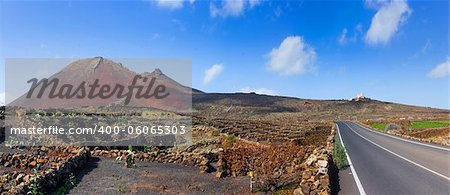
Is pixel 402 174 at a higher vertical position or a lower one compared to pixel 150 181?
higher

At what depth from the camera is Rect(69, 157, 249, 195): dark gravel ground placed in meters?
15.4

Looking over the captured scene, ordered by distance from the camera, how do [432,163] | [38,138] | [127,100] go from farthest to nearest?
[127,100], [38,138], [432,163]

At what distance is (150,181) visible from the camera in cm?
1712

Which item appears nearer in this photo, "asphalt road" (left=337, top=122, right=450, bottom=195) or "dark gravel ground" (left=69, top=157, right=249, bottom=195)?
"asphalt road" (left=337, top=122, right=450, bottom=195)

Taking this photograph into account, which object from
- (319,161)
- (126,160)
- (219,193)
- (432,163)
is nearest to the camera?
(319,161)

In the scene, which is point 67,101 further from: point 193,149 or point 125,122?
point 193,149

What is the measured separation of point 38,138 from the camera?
2828cm

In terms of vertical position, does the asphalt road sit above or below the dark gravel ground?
above

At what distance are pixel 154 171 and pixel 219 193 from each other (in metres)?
5.64

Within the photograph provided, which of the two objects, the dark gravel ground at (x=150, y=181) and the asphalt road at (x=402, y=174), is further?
the dark gravel ground at (x=150, y=181)

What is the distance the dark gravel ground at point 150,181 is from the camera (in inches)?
605

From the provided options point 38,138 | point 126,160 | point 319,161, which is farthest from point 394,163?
point 38,138

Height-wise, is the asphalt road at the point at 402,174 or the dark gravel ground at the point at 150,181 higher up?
the asphalt road at the point at 402,174

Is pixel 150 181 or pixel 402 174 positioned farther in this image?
pixel 150 181
